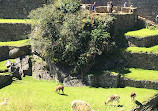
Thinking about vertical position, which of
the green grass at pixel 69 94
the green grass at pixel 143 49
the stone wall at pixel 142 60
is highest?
the green grass at pixel 143 49

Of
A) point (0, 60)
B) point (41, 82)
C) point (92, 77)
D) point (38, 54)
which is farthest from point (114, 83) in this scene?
point (0, 60)

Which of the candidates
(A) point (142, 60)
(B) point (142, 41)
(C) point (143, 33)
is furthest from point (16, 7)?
(A) point (142, 60)

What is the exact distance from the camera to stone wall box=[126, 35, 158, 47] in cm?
2495

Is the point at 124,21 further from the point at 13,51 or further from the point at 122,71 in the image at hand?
the point at 13,51

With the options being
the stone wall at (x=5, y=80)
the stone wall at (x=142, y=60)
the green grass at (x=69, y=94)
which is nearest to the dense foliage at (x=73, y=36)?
the stone wall at (x=142, y=60)

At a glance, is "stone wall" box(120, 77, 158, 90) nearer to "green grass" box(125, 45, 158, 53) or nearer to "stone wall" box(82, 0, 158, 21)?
"green grass" box(125, 45, 158, 53)

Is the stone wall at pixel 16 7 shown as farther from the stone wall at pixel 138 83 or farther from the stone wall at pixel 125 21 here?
the stone wall at pixel 138 83

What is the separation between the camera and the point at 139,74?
22.4 m

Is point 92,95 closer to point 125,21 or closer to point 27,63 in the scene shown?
point 27,63

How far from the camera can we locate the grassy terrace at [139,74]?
2146 centimetres

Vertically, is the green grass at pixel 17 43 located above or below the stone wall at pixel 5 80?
above

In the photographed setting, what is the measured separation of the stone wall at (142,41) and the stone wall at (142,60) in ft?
5.70

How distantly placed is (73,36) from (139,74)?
22.3 ft

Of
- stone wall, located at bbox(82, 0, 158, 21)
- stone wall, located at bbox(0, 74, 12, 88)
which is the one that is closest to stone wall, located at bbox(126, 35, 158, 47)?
stone wall, located at bbox(82, 0, 158, 21)
